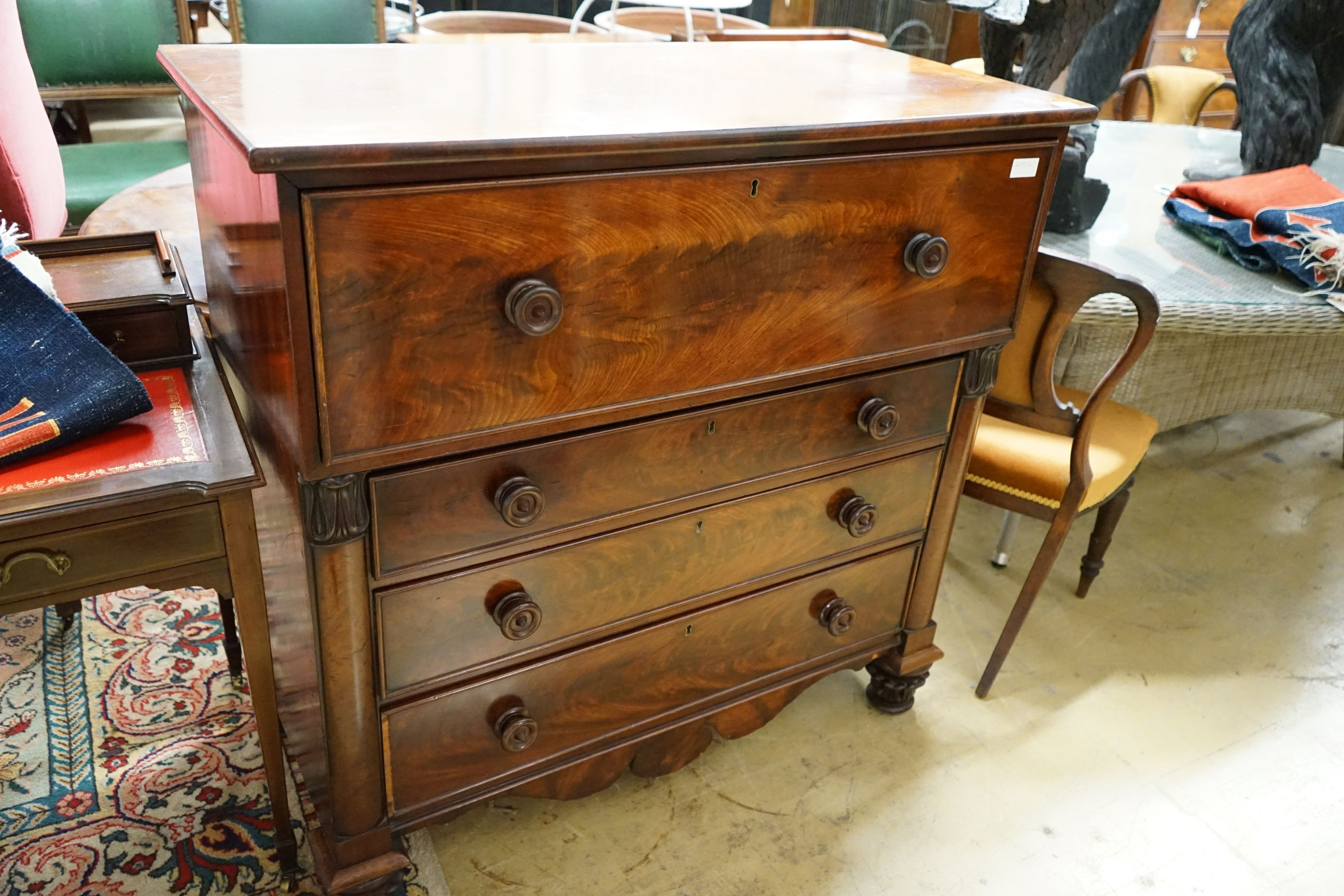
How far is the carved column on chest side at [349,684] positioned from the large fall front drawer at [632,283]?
0.10 meters

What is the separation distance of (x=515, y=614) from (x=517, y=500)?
170 mm

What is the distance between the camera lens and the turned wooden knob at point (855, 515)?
156 centimetres

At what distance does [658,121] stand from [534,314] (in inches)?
10.0

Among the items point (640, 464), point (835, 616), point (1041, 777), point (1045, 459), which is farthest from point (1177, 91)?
point (640, 464)

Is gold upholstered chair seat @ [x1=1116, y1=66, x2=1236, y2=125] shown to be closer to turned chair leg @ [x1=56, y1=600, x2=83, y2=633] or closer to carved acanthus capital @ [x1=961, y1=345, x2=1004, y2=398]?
carved acanthus capital @ [x1=961, y1=345, x2=1004, y2=398]

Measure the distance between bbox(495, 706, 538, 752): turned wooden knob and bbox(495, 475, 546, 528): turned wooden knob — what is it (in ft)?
1.06

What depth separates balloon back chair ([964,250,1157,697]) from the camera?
1615 millimetres

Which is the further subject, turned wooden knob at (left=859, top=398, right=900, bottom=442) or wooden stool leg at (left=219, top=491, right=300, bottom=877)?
turned wooden knob at (left=859, top=398, right=900, bottom=442)

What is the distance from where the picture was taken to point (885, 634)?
1.82 metres

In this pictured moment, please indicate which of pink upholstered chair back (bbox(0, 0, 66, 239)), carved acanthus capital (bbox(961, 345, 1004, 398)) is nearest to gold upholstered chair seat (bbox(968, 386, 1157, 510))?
carved acanthus capital (bbox(961, 345, 1004, 398))

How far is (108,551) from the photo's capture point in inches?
42.3

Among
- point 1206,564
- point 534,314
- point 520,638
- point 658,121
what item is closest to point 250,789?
point 520,638

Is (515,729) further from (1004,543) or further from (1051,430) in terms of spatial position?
(1004,543)

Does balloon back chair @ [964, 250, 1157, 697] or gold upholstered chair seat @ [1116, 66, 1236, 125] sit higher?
gold upholstered chair seat @ [1116, 66, 1236, 125]
